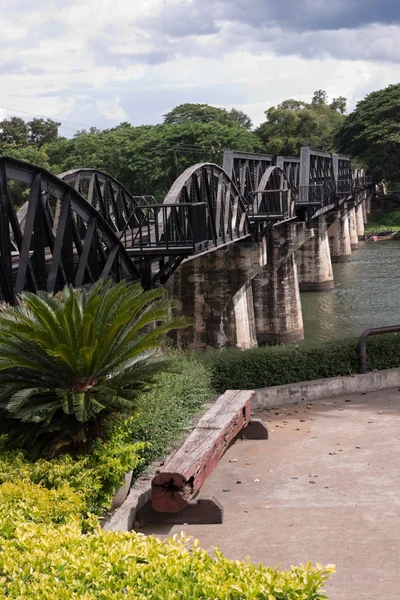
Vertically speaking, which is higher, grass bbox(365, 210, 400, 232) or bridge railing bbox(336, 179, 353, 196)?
bridge railing bbox(336, 179, 353, 196)

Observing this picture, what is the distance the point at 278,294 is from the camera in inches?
1774

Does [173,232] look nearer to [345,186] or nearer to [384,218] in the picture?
[345,186]

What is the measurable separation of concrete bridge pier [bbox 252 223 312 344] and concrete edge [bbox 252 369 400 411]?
26489mm

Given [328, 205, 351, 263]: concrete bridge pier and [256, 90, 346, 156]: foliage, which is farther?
[256, 90, 346, 156]: foliage

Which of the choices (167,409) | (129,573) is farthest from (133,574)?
(167,409)

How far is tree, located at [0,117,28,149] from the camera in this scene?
104m

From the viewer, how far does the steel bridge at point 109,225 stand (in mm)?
13836

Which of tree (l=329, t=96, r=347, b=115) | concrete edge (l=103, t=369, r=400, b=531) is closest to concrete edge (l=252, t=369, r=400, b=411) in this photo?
concrete edge (l=103, t=369, r=400, b=531)

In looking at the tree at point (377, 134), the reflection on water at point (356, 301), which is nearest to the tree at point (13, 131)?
the tree at point (377, 134)

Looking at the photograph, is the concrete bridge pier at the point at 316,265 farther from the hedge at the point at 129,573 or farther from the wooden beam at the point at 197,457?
the hedge at the point at 129,573

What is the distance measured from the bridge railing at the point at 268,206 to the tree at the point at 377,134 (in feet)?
182

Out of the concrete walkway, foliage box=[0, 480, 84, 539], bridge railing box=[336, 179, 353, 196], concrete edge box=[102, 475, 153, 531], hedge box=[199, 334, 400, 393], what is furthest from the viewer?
bridge railing box=[336, 179, 353, 196]

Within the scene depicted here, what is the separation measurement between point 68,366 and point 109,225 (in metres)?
9.65

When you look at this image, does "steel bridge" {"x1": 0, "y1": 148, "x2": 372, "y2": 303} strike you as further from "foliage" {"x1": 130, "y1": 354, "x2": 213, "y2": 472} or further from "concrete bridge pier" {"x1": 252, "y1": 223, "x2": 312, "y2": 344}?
"foliage" {"x1": 130, "y1": 354, "x2": 213, "y2": 472}
